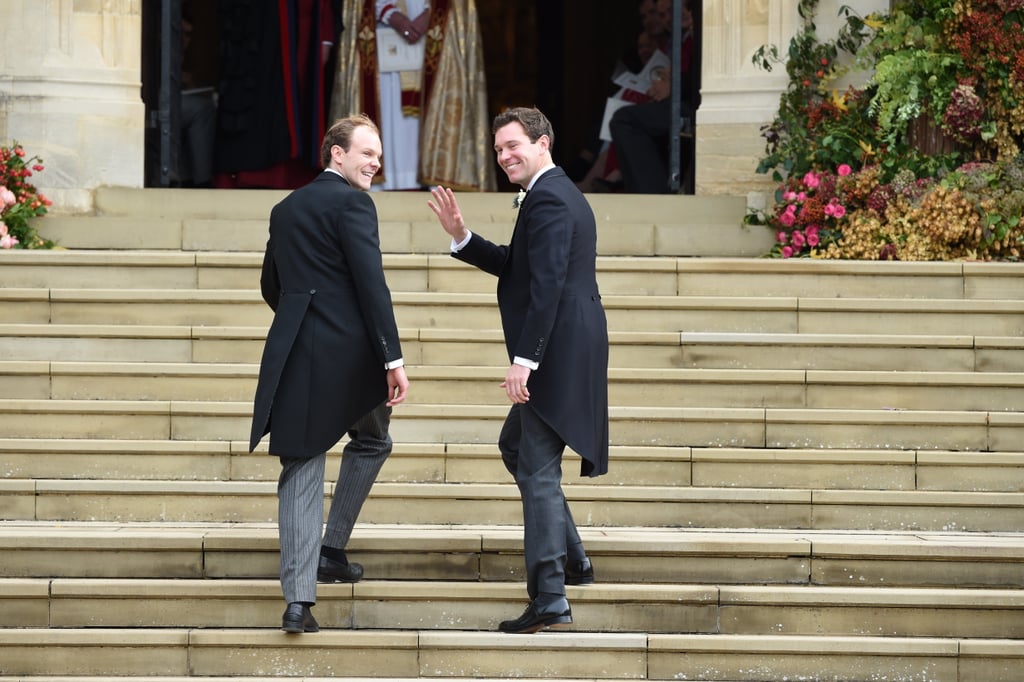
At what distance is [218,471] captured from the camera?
22.6 feet

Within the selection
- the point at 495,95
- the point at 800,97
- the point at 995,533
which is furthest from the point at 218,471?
the point at 495,95

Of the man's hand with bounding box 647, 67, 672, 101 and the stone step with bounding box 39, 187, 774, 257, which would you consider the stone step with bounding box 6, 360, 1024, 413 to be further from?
the man's hand with bounding box 647, 67, 672, 101

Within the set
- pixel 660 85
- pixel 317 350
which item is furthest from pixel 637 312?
pixel 660 85

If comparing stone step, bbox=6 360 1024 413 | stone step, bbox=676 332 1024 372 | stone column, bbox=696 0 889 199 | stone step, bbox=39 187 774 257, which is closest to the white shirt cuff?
stone step, bbox=6 360 1024 413

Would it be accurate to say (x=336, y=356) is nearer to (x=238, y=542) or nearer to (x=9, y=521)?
(x=238, y=542)

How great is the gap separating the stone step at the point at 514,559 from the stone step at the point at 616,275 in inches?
96.9

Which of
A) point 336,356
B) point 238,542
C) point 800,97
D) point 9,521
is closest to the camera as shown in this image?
point 336,356

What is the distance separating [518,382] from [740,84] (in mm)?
5491

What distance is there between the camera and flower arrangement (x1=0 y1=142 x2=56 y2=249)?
30.1 ft

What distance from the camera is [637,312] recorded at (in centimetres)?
805

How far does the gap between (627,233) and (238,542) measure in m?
4.05

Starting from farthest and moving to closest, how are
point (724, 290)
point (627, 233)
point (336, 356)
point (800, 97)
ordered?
point (800, 97)
point (627, 233)
point (724, 290)
point (336, 356)

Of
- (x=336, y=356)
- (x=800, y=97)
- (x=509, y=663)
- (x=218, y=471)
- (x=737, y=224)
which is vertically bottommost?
(x=509, y=663)

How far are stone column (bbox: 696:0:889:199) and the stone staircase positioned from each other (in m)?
0.89
